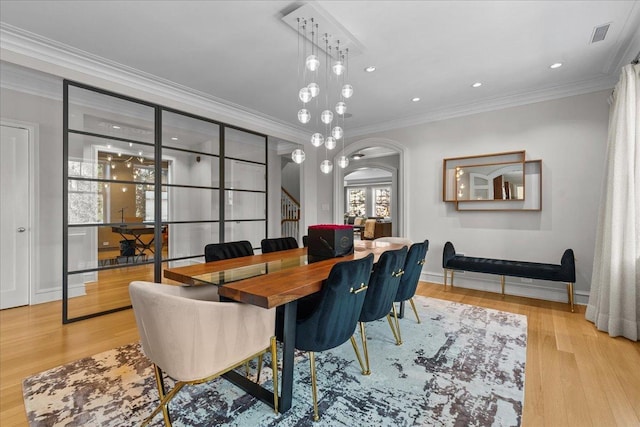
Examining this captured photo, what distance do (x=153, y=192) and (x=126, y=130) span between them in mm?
785

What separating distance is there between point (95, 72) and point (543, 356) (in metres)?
4.99

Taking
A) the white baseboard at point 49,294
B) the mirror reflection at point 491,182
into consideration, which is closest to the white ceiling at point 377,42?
the mirror reflection at point 491,182

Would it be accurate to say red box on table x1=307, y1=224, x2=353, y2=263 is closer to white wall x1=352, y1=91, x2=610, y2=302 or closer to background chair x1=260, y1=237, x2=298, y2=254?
background chair x1=260, y1=237, x2=298, y2=254

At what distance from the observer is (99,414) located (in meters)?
1.63

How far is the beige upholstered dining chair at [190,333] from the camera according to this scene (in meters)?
1.29

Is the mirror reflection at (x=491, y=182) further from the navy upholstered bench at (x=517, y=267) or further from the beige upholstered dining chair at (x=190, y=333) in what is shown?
the beige upholstered dining chair at (x=190, y=333)

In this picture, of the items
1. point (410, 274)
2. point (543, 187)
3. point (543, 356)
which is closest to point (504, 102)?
point (543, 187)

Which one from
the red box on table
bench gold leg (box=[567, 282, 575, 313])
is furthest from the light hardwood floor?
the red box on table

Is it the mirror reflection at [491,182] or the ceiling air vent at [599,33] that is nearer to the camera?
the ceiling air vent at [599,33]

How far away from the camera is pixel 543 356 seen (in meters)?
2.32

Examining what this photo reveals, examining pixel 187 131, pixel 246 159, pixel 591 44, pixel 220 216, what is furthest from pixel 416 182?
pixel 187 131

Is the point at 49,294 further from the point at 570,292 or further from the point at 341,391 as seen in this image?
the point at 570,292

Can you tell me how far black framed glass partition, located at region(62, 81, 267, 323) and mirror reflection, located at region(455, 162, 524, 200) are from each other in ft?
11.7

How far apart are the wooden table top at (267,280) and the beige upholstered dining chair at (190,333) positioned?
4.6 inches
